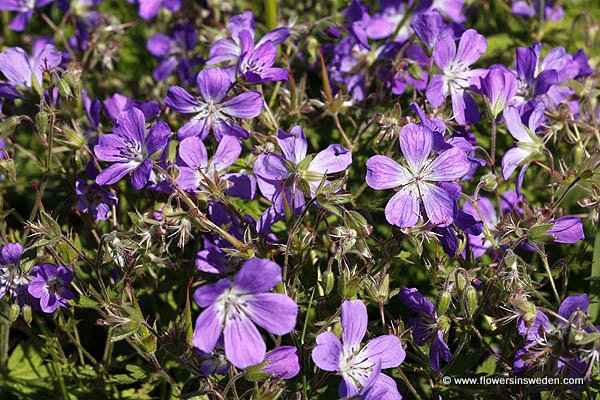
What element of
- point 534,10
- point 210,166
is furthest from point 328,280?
point 534,10

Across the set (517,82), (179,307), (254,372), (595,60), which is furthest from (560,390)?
(595,60)

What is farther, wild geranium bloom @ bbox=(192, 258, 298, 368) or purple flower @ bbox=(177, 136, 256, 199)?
purple flower @ bbox=(177, 136, 256, 199)

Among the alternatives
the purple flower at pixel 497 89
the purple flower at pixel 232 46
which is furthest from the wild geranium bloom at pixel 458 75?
the purple flower at pixel 232 46

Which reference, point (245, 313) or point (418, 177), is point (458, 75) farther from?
point (245, 313)

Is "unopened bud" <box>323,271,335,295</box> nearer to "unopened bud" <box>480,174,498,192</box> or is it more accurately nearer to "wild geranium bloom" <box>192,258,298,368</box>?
"wild geranium bloom" <box>192,258,298,368</box>

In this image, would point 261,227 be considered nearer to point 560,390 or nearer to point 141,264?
point 141,264

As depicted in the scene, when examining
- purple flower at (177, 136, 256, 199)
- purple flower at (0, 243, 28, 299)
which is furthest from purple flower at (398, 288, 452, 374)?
purple flower at (0, 243, 28, 299)
